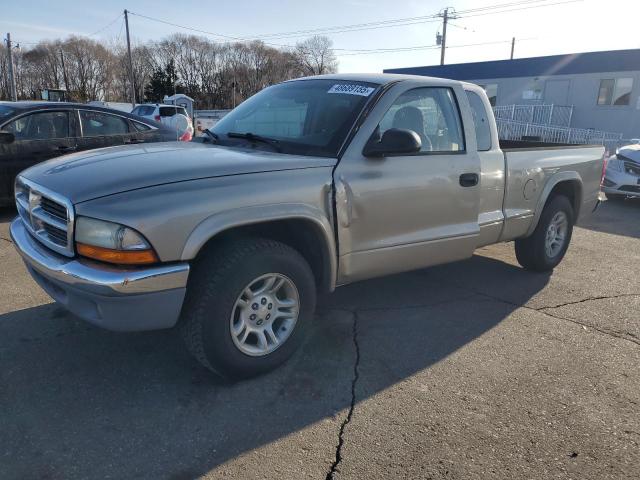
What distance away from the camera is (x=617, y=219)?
878 cm

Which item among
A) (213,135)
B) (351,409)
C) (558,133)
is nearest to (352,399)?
Answer: (351,409)

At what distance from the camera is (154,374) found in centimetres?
313

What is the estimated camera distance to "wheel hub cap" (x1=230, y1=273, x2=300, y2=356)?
2.98m

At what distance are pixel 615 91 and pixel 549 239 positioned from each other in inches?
876

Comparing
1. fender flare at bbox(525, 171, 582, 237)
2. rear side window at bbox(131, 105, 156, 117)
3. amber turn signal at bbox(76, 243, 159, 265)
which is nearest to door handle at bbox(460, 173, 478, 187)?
fender flare at bbox(525, 171, 582, 237)

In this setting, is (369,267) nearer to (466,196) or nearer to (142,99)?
(466,196)

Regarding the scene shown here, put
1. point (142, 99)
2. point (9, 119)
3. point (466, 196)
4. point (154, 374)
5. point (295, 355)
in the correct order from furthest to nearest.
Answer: point (142, 99) < point (9, 119) < point (466, 196) < point (295, 355) < point (154, 374)

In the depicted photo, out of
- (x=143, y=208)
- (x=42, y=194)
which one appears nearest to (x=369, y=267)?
(x=143, y=208)

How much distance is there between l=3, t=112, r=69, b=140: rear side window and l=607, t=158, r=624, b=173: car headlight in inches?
391

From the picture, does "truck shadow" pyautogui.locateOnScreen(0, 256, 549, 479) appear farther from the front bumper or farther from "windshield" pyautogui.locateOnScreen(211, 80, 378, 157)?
"windshield" pyautogui.locateOnScreen(211, 80, 378, 157)

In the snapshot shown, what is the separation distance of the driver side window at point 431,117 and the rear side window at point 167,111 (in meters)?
19.7

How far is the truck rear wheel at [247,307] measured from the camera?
2.77 m

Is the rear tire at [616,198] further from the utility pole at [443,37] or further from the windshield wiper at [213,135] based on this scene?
the utility pole at [443,37]

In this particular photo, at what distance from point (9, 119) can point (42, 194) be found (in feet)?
15.2
